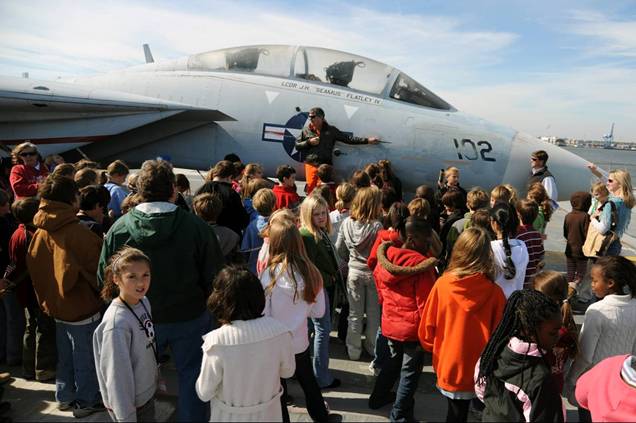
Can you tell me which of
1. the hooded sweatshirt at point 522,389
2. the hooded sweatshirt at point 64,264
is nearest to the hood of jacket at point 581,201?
the hooded sweatshirt at point 522,389

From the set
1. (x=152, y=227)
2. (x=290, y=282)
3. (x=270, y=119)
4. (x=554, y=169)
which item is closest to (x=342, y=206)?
(x=290, y=282)

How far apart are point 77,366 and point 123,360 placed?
1230 millimetres

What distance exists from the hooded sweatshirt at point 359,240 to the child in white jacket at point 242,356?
2.03 m

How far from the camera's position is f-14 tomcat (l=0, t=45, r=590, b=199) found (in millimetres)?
7109

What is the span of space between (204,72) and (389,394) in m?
6.68

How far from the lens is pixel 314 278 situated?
3.15 metres

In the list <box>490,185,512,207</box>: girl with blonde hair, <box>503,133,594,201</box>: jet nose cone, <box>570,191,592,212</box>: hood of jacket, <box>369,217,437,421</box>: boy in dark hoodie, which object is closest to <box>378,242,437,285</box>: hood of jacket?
<box>369,217,437,421</box>: boy in dark hoodie

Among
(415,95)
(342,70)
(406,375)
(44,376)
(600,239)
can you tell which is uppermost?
(342,70)

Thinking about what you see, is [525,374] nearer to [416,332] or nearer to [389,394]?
[416,332]

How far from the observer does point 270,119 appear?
7.59 m

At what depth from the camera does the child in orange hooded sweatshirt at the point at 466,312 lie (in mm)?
2895

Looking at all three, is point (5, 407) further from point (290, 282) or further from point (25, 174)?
point (25, 174)

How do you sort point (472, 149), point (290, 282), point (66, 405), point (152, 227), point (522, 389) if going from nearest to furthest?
A: point (522, 389) < point (152, 227) < point (290, 282) < point (66, 405) < point (472, 149)

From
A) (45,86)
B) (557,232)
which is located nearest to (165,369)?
(45,86)
